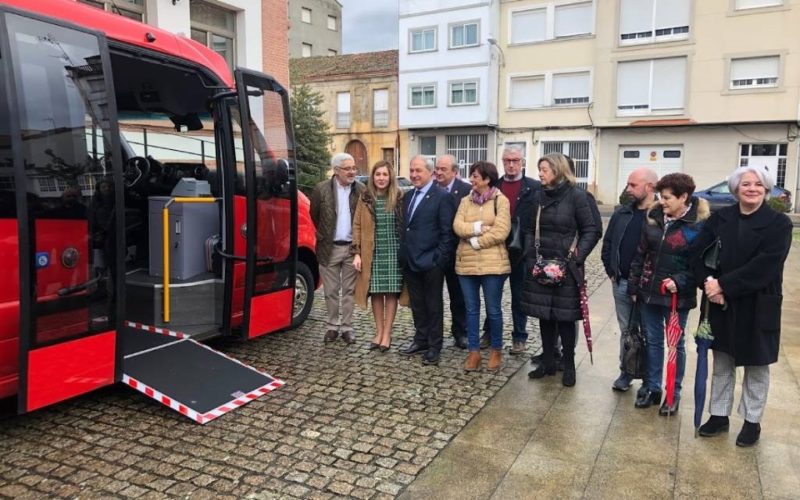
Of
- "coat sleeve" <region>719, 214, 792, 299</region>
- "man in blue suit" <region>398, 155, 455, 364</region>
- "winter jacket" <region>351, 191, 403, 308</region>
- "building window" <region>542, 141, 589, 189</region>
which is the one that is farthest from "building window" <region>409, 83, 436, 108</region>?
"coat sleeve" <region>719, 214, 792, 299</region>

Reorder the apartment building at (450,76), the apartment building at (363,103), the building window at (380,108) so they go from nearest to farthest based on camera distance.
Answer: the apartment building at (450,76)
the apartment building at (363,103)
the building window at (380,108)

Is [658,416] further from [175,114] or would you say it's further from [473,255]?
[175,114]

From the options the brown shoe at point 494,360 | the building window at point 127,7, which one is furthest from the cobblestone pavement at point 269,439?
the building window at point 127,7

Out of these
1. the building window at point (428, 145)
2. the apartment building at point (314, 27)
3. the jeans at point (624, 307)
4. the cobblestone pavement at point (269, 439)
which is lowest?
the cobblestone pavement at point (269, 439)

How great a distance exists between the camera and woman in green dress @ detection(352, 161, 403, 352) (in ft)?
19.0

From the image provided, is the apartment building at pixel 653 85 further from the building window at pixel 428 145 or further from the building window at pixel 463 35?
the building window at pixel 428 145

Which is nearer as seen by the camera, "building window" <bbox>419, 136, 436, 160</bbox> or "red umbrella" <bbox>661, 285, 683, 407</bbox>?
"red umbrella" <bbox>661, 285, 683, 407</bbox>

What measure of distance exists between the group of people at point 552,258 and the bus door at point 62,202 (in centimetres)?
234

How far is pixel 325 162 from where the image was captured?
2458 centimetres

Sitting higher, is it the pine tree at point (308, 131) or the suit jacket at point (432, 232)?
the pine tree at point (308, 131)

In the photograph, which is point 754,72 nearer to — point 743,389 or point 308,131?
point 308,131

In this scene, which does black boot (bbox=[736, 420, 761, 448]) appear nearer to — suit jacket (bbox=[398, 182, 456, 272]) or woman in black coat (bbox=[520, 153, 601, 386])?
woman in black coat (bbox=[520, 153, 601, 386])

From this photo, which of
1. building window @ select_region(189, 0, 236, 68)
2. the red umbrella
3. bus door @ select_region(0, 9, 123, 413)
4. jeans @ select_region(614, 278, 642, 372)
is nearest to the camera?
bus door @ select_region(0, 9, 123, 413)

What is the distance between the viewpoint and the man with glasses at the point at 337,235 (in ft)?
19.9
